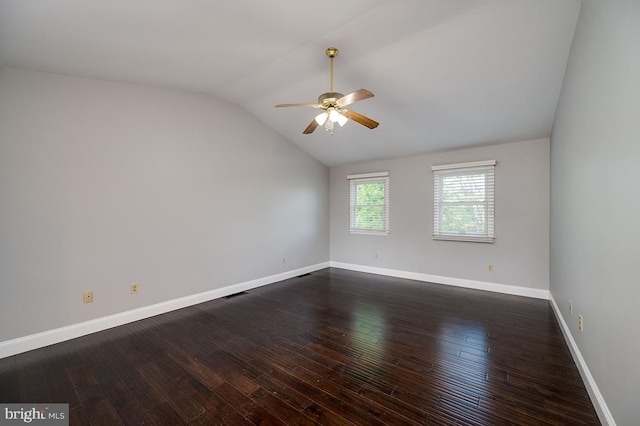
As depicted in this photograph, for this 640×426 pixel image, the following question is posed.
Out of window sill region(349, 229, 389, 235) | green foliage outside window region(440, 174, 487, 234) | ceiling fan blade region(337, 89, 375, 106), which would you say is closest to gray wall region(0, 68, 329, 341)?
window sill region(349, 229, 389, 235)

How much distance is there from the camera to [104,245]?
3.02 m

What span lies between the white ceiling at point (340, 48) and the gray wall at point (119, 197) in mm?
321

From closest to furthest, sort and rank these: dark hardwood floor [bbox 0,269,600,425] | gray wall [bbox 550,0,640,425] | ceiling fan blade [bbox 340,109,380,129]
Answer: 1. gray wall [bbox 550,0,640,425]
2. dark hardwood floor [bbox 0,269,600,425]
3. ceiling fan blade [bbox 340,109,380,129]

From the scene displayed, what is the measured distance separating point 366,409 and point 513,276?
11.9ft

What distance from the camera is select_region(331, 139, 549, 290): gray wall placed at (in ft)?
13.1

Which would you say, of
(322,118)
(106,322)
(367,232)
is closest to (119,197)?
(106,322)

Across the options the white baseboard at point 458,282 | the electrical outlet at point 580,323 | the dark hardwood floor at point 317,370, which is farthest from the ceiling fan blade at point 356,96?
the white baseboard at point 458,282

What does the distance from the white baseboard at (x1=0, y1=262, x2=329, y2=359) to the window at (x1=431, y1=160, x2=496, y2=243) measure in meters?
3.42

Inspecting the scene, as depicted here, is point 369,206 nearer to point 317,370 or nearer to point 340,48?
point 340,48

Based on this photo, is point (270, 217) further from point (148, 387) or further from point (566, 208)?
point (566, 208)

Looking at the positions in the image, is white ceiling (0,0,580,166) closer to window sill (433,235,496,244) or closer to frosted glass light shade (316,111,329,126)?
frosted glass light shade (316,111,329,126)

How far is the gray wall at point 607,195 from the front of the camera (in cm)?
124

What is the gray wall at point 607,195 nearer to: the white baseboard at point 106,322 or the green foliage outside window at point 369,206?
the green foliage outside window at point 369,206

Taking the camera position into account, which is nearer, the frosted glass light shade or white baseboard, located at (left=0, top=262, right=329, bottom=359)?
white baseboard, located at (left=0, top=262, right=329, bottom=359)
